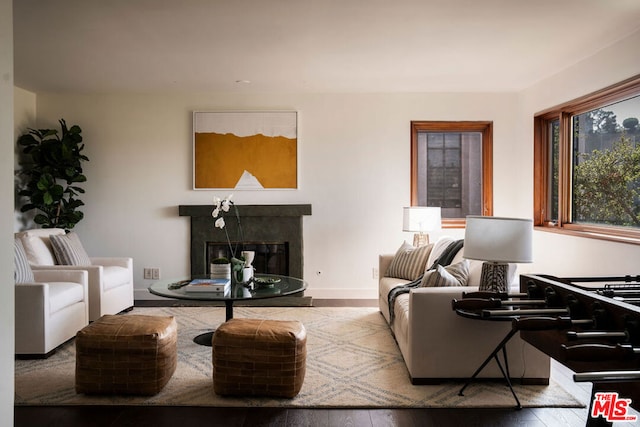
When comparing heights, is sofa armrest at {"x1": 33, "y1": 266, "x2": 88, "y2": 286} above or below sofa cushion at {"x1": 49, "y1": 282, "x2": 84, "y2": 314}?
above

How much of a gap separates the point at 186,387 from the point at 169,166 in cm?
341

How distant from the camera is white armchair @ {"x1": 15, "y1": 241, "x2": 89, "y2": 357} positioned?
370 centimetres

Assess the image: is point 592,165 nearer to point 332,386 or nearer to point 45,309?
point 332,386

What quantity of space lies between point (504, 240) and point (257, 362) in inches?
60.6

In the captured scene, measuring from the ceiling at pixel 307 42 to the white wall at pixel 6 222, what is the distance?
1.19 m

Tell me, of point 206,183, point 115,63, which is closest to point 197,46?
point 115,63

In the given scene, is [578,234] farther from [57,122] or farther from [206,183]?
[57,122]

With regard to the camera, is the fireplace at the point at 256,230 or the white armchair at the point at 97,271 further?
the fireplace at the point at 256,230

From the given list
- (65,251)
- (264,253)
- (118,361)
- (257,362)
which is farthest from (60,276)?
(264,253)

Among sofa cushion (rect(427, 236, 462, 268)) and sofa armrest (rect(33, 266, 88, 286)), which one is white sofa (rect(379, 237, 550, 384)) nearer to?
sofa cushion (rect(427, 236, 462, 268))

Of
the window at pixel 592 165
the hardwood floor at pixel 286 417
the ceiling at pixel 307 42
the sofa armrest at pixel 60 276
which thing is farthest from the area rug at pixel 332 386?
the ceiling at pixel 307 42

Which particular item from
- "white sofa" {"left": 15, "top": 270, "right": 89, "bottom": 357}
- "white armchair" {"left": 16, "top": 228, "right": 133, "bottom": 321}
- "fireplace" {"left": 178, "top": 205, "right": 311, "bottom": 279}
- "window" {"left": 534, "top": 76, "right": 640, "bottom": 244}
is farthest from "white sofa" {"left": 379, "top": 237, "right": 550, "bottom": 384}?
"fireplace" {"left": 178, "top": 205, "right": 311, "bottom": 279}

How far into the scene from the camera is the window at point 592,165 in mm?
4090

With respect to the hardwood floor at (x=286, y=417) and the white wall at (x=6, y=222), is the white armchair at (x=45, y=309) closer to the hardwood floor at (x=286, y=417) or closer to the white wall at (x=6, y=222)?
the hardwood floor at (x=286, y=417)
